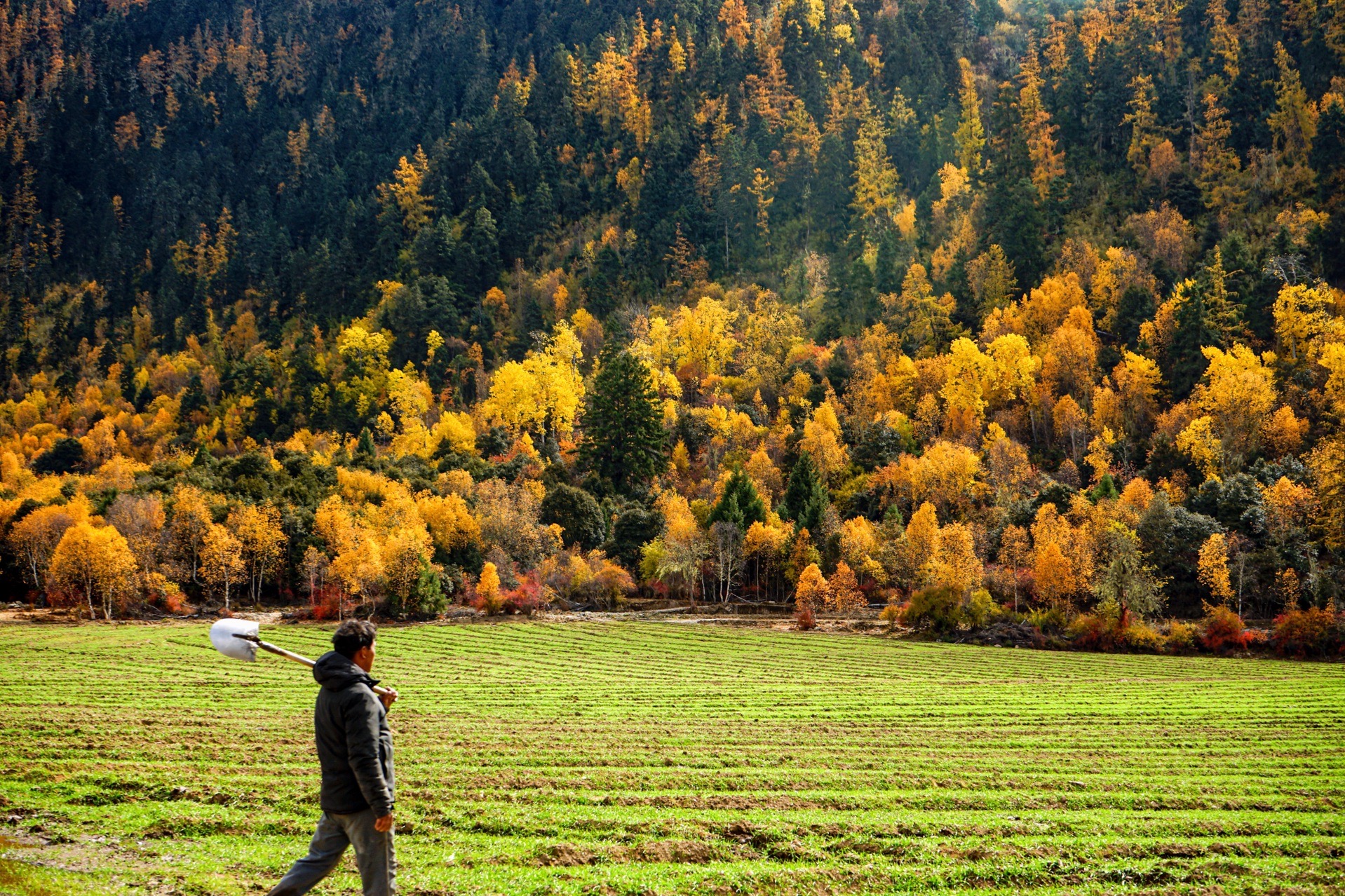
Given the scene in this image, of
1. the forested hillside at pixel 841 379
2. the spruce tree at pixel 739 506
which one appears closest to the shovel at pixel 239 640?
the forested hillside at pixel 841 379

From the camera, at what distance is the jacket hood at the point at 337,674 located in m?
11.5

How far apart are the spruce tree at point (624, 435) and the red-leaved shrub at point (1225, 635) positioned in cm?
6746

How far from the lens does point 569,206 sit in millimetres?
199500

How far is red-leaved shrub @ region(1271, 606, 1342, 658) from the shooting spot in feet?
205

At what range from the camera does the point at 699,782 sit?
23.9 metres

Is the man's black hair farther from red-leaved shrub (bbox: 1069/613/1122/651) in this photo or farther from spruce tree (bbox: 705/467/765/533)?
spruce tree (bbox: 705/467/765/533)

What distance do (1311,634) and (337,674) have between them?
68033 millimetres

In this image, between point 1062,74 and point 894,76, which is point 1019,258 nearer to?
point 1062,74

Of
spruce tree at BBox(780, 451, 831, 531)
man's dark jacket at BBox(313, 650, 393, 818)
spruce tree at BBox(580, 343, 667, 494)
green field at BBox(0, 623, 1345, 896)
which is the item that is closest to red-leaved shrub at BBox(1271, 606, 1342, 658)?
green field at BBox(0, 623, 1345, 896)

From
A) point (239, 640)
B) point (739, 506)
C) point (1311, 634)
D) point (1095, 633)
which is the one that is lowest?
point (1095, 633)

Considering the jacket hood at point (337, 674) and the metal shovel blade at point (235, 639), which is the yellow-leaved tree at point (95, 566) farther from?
the jacket hood at point (337, 674)

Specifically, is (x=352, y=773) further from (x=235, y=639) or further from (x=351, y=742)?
(x=235, y=639)

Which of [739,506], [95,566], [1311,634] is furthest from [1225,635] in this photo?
[95,566]

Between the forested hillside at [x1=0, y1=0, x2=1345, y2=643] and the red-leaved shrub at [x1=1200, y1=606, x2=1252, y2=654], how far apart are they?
15.7 ft
